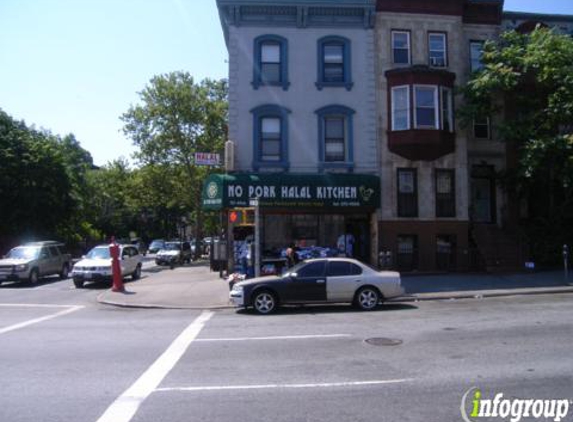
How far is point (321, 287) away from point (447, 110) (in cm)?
1211

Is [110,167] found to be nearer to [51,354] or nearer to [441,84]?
[441,84]

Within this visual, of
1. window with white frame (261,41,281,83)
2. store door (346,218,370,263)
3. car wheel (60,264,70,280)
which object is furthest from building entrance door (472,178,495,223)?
car wheel (60,264,70,280)

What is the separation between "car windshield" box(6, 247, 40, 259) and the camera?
22.6 m

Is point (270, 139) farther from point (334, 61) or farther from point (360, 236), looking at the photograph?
point (360, 236)

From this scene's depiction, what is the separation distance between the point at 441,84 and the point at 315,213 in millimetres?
7857

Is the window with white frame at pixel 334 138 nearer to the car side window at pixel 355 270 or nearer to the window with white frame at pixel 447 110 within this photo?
→ the window with white frame at pixel 447 110

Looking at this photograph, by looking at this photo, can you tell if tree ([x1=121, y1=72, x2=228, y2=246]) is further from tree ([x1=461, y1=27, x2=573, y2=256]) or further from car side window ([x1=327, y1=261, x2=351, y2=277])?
car side window ([x1=327, y1=261, x2=351, y2=277])

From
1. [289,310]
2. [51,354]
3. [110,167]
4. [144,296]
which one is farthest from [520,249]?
[110,167]

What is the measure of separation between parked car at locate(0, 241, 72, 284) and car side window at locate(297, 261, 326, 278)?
1491 cm

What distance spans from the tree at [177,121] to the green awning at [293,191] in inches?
674

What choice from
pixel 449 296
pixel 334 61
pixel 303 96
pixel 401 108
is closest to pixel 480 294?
pixel 449 296

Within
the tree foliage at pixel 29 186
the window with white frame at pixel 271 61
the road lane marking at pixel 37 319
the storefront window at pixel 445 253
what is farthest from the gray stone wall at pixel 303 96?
the tree foliage at pixel 29 186

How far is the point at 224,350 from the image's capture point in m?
8.55

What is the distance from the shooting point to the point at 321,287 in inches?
515
